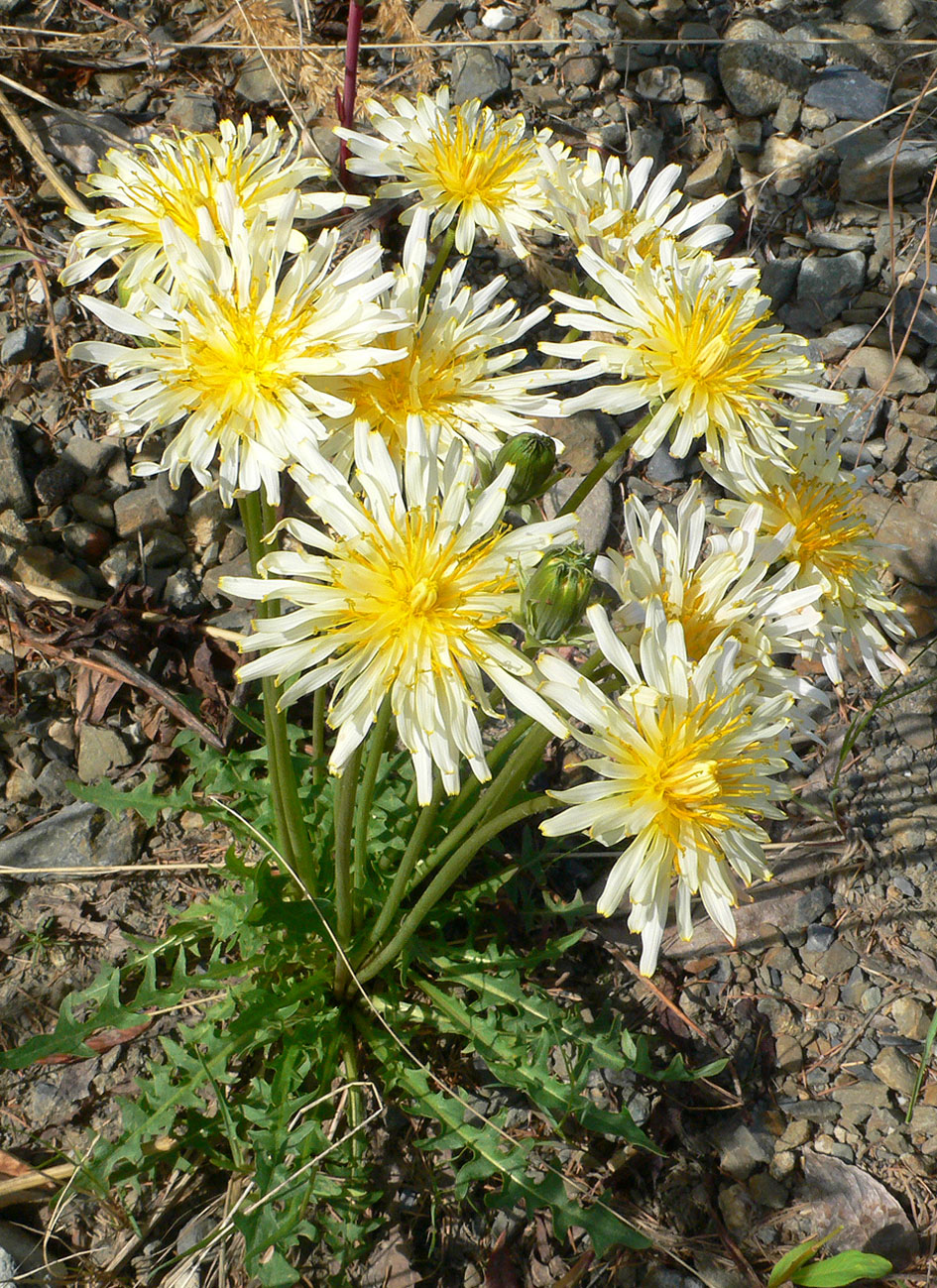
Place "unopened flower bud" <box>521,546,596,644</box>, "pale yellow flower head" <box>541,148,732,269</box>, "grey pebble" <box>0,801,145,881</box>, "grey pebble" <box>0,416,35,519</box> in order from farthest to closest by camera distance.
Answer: "grey pebble" <box>0,416,35,519</box> → "grey pebble" <box>0,801,145,881</box> → "pale yellow flower head" <box>541,148,732,269</box> → "unopened flower bud" <box>521,546,596,644</box>

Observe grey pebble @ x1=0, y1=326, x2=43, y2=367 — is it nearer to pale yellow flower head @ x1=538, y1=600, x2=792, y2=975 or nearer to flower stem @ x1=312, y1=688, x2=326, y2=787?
flower stem @ x1=312, y1=688, x2=326, y2=787

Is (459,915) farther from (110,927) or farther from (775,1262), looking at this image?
(775,1262)

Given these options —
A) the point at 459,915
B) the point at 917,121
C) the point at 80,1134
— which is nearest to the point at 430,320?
the point at 459,915

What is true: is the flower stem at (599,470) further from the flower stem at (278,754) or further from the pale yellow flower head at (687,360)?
the flower stem at (278,754)

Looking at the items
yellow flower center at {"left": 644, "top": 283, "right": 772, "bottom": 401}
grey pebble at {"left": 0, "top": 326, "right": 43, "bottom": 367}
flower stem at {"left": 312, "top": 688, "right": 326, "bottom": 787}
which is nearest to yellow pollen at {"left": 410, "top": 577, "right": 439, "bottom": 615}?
yellow flower center at {"left": 644, "top": 283, "right": 772, "bottom": 401}

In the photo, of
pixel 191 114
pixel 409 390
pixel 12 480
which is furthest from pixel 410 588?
pixel 191 114
